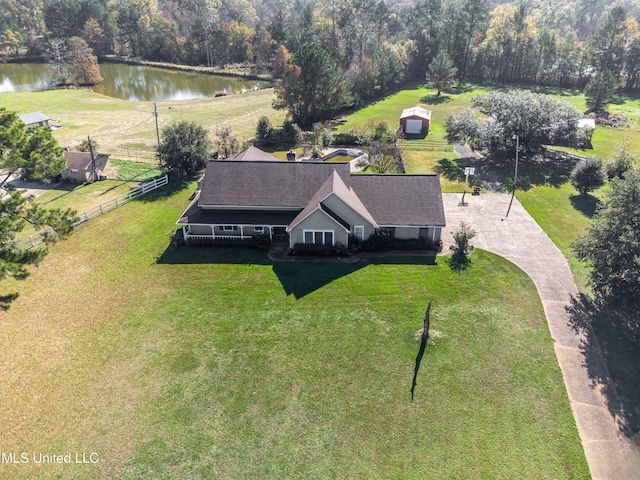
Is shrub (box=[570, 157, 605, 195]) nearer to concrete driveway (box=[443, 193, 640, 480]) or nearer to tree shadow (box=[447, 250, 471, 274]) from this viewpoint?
concrete driveway (box=[443, 193, 640, 480])

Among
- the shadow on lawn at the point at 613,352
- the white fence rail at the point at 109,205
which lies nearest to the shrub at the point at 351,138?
the white fence rail at the point at 109,205

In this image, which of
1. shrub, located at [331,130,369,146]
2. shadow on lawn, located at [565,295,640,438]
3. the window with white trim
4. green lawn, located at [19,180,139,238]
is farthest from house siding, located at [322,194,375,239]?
shrub, located at [331,130,369,146]

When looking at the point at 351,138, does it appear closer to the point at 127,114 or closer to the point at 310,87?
the point at 310,87

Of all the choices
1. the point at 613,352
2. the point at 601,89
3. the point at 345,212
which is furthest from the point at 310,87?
the point at 613,352

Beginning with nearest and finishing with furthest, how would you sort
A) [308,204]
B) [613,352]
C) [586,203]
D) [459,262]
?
[613,352]
[459,262]
[308,204]
[586,203]

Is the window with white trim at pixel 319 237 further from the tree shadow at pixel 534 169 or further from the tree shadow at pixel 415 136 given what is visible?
the tree shadow at pixel 415 136
